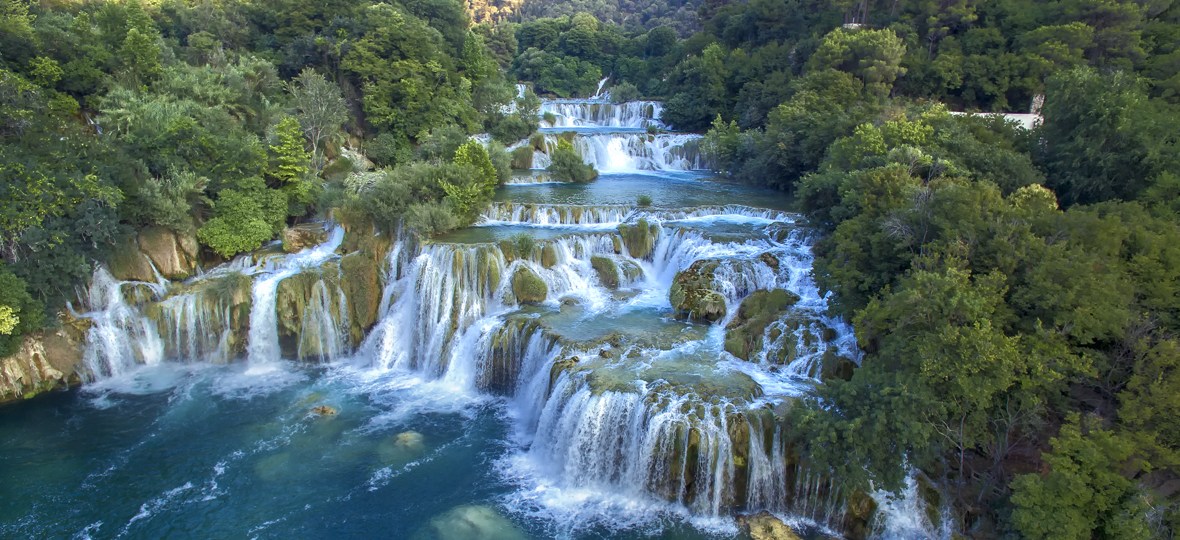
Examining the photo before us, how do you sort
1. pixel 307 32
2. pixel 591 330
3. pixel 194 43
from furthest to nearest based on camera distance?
pixel 307 32 → pixel 194 43 → pixel 591 330

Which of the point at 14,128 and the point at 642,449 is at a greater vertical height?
the point at 14,128

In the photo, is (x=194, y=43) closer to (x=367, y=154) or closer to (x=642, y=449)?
(x=367, y=154)

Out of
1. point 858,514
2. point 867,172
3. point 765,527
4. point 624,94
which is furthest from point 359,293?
point 624,94

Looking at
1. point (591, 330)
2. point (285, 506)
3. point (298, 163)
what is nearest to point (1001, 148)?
point (591, 330)

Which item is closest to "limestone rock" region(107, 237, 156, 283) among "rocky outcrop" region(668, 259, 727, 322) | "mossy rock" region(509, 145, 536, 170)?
"rocky outcrop" region(668, 259, 727, 322)

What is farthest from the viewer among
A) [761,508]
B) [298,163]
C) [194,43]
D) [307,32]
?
[307,32]

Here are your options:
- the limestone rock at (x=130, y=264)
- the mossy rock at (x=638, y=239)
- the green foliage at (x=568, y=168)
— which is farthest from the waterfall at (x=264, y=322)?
the green foliage at (x=568, y=168)

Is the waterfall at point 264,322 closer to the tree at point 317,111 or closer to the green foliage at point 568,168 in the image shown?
the tree at point 317,111

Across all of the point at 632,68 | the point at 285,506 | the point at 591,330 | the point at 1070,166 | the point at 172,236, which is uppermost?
the point at 632,68
